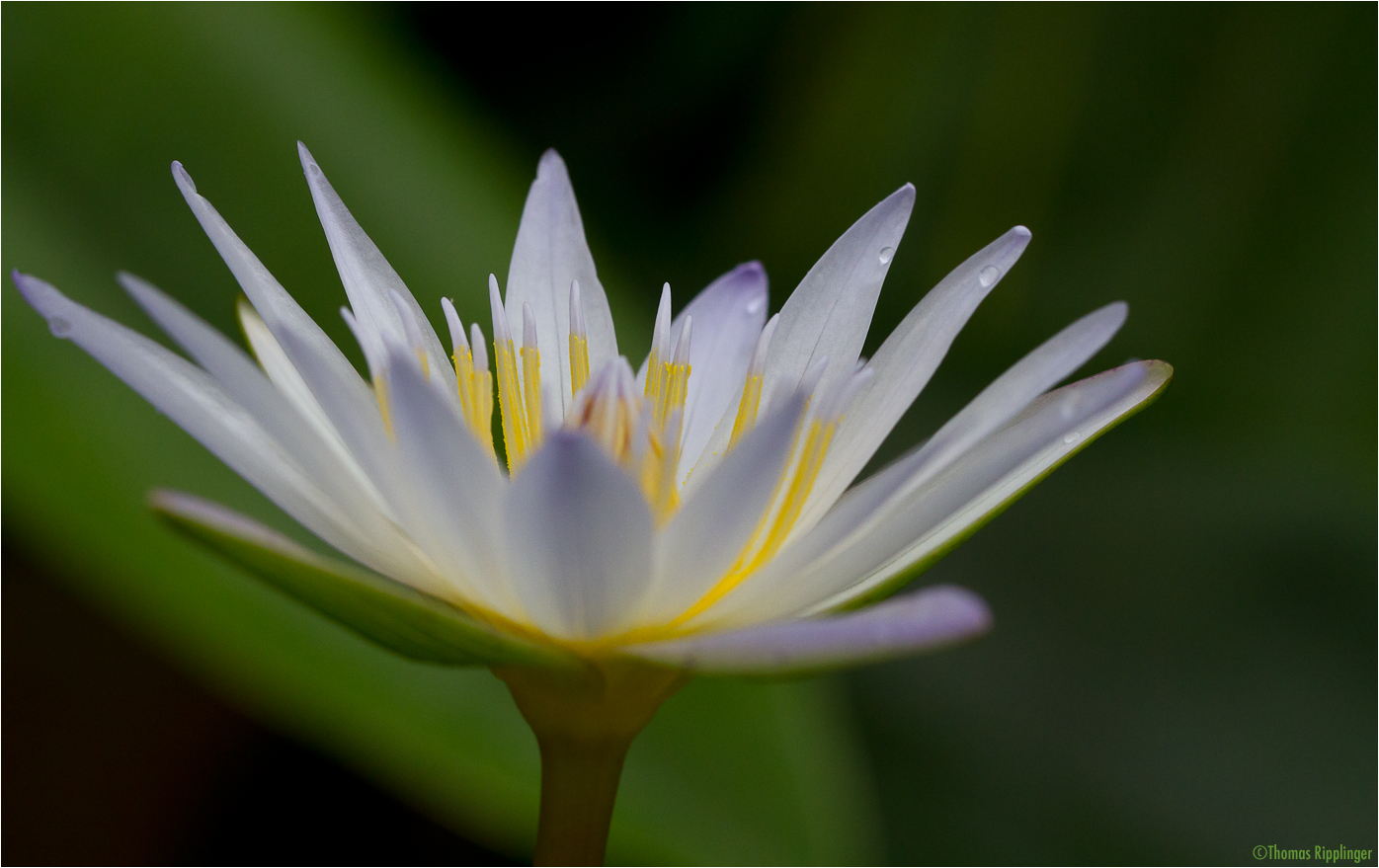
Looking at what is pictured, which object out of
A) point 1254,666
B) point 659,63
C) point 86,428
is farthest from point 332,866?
point 1254,666

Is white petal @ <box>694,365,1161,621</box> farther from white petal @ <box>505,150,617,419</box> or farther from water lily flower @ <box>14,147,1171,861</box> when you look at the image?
white petal @ <box>505,150,617,419</box>

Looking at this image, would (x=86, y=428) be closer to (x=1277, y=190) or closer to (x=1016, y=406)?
(x=1016, y=406)

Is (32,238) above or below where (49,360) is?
above

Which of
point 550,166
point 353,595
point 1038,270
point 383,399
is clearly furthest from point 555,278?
point 1038,270

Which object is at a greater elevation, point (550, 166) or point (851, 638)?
point (550, 166)

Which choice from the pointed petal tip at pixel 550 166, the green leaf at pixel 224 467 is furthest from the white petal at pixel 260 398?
the green leaf at pixel 224 467

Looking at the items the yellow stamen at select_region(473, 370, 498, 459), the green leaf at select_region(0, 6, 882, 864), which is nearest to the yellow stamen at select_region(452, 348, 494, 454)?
the yellow stamen at select_region(473, 370, 498, 459)

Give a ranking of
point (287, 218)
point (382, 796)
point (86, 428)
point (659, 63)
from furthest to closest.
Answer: point (659, 63) → point (382, 796) → point (287, 218) → point (86, 428)

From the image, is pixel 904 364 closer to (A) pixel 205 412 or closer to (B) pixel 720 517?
(B) pixel 720 517
